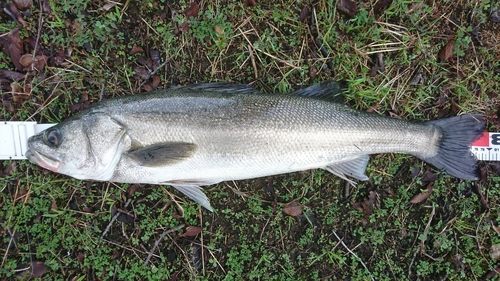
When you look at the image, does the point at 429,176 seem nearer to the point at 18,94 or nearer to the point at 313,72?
the point at 313,72

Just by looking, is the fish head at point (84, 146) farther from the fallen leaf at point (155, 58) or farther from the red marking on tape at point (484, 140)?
the red marking on tape at point (484, 140)

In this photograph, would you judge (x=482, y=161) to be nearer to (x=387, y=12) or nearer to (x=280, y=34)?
(x=387, y=12)

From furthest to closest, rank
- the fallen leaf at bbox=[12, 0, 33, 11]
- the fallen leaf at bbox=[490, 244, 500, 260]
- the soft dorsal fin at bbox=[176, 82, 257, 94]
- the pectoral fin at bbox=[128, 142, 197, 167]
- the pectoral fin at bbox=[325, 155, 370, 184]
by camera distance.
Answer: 1. the fallen leaf at bbox=[490, 244, 500, 260]
2. the fallen leaf at bbox=[12, 0, 33, 11]
3. the pectoral fin at bbox=[325, 155, 370, 184]
4. the soft dorsal fin at bbox=[176, 82, 257, 94]
5. the pectoral fin at bbox=[128, 142, 197, 167]

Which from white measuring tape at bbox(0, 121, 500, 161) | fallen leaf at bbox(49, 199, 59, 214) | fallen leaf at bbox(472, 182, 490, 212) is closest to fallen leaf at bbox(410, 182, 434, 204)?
→ fallen leaf at bbox(472, 182, 490, 212)

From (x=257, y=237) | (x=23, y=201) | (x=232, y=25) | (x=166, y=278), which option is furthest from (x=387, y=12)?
(x=23, y=201)

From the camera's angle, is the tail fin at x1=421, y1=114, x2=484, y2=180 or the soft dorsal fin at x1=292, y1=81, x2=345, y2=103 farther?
the tail fin at x1=421, y1=114, x2=484, y2=180

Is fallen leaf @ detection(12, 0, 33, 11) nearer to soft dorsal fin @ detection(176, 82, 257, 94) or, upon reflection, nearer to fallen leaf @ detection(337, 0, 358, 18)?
soft dorsal fin @ detection(176, 82, 257, 94)

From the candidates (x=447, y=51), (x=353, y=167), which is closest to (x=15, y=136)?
(x=353, y=167)
